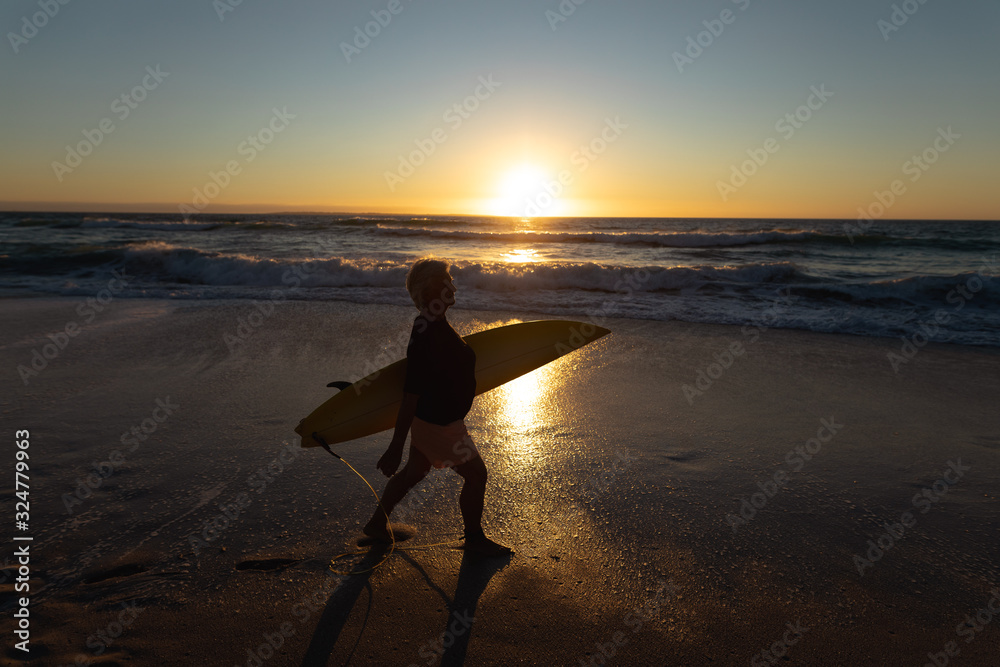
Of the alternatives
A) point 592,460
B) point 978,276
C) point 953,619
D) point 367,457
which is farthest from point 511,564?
point 978,276

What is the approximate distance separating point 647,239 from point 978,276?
17.6 meters

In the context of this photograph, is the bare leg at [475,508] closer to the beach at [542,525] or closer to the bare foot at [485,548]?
the bare foot at [485,548]

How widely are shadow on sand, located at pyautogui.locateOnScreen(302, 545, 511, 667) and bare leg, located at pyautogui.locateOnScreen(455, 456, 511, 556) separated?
5 cm

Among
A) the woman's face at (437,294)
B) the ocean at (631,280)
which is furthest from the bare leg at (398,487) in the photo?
the ocean at (631,280)

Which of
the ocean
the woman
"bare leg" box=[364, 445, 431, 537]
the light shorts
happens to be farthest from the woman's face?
the ocean

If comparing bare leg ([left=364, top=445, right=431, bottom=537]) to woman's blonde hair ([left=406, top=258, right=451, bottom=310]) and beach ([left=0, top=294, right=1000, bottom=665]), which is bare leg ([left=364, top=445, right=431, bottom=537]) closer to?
beach ([left=0, top=294, right=1000, bottom=665])

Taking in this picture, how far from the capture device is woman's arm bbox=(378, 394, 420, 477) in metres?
2.24

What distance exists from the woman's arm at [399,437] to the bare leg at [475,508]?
344mm

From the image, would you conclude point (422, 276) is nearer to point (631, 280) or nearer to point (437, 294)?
point (437, 294)

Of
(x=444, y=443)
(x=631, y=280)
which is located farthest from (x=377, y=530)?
(x=631, y=280)

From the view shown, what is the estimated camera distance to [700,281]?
41.9ft

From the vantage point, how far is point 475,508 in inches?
99.1

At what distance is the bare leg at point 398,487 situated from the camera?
2.54m

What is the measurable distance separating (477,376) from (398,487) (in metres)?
0.97
